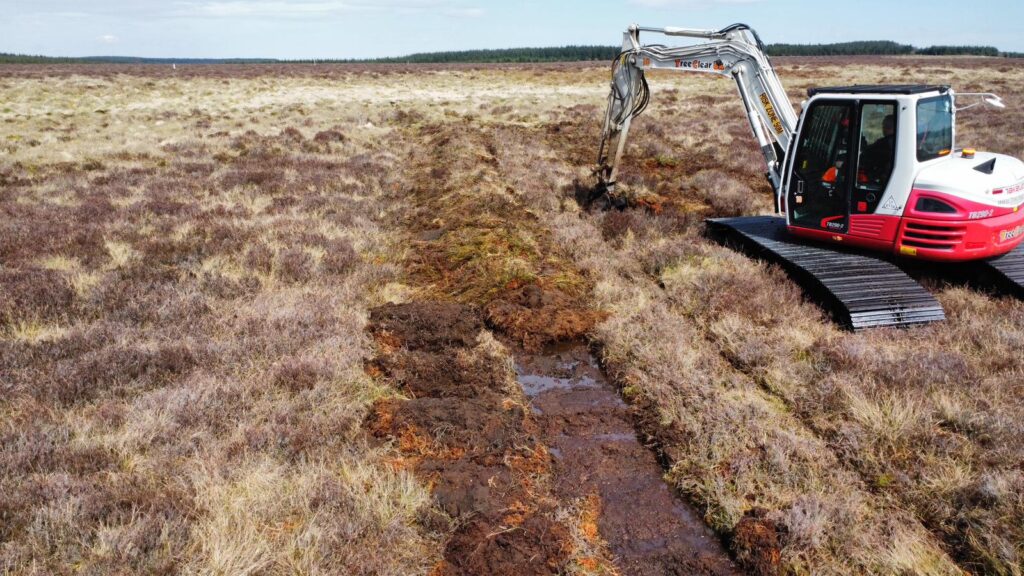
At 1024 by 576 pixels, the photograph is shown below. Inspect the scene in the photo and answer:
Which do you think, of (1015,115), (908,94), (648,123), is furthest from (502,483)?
(1015,115)

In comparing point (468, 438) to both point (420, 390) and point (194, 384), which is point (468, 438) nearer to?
point (420, 390)

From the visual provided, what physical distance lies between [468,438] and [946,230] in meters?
6.62

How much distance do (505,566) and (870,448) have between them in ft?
11.0

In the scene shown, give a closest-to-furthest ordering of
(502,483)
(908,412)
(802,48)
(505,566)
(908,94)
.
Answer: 1. (505,566)
2. (502,483)
3. (908,412)
4. (908,94)
5. (802,48)

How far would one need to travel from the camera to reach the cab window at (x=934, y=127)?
25.4 feet

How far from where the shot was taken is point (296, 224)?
39.5 feet

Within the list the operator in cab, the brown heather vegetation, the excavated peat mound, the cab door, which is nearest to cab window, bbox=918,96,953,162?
the operator in cab

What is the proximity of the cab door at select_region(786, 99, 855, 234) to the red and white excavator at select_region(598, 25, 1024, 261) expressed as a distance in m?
0.01

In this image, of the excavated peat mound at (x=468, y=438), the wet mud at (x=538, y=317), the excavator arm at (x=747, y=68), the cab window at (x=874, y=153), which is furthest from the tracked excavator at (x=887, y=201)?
the excavated peat mound at (x=468, y=438)

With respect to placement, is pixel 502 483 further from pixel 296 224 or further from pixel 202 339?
pixel 296 224

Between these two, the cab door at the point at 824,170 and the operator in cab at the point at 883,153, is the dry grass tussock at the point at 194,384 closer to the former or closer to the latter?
the cab door at the point at 824,170

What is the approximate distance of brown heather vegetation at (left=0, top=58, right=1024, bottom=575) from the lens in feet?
13.9

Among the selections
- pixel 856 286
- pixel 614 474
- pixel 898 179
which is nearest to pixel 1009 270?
pixel 898 179

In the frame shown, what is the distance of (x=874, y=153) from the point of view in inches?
315
